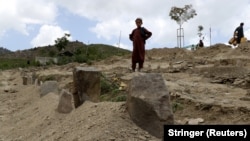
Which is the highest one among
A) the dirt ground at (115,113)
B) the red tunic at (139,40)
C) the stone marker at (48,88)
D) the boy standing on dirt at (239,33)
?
the boy standing on dirt at (239,33)

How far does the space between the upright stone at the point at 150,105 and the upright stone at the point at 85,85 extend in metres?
1.38

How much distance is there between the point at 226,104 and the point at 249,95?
47.2 inches

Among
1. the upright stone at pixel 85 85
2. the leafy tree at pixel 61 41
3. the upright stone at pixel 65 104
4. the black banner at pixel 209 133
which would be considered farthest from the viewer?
the leafy tree at pixel 61 41

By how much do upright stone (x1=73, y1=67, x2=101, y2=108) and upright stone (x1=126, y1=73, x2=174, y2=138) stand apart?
1.38 metres

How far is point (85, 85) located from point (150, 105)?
1.64 meters

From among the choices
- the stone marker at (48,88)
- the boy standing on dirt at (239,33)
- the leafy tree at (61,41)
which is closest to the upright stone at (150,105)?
the stone marker at (48,88)

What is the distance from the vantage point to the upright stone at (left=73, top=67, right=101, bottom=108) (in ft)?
17.7

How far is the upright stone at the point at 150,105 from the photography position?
13.0 ft

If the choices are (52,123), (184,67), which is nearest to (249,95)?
(52,123)

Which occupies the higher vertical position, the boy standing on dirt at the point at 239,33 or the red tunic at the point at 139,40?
the boy standing on dirt at the point at 239,33

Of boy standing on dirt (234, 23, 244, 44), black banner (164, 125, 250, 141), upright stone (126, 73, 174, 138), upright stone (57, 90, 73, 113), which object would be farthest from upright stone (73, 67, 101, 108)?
boy standing on dirt (234, 23, 244, 44)

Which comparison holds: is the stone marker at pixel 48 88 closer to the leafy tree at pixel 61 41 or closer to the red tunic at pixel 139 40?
the red tunic at pixel 139 40

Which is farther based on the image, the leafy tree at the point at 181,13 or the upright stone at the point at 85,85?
the leafy tree at the point at 181,13

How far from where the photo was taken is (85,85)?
5418 mm
